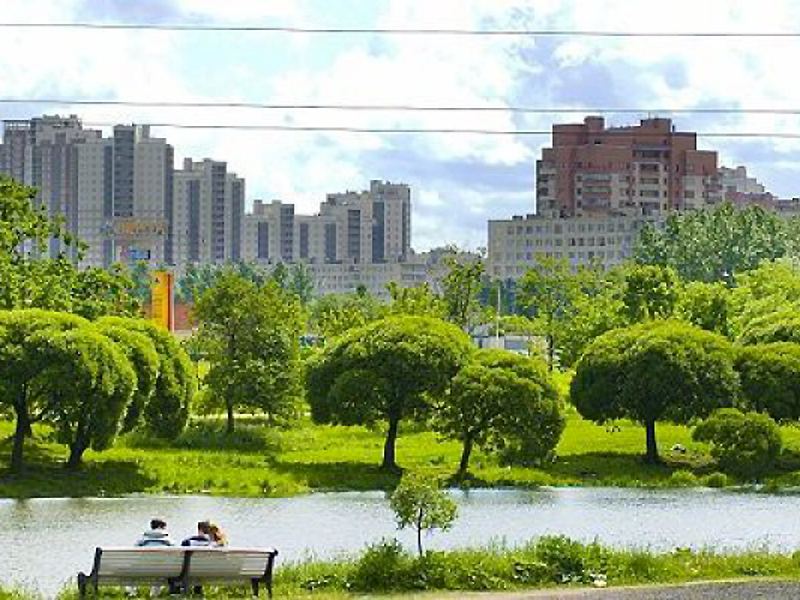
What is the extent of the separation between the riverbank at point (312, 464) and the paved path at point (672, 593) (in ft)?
120

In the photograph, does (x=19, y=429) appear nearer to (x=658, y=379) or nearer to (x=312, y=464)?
(x=312, y=464)

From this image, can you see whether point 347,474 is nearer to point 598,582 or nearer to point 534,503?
point 534,503

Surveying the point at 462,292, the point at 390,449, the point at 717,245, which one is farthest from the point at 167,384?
the point at 717,245

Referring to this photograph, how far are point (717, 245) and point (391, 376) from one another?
98.4 meters

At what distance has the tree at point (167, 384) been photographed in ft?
223

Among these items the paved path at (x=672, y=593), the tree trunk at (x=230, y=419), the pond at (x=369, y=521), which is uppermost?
the tree trunk at (x=230, y=419)

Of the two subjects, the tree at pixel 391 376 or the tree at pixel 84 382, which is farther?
the tree at pixel 391 376

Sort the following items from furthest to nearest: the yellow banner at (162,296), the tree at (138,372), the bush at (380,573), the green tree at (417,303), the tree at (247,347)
A: the yellow banner at (162,296)
the green tree at (417,303)
the tree at (247,347)
the tree at (138,372)
the bush at (380,573)

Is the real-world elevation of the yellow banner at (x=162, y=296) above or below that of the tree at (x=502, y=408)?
above

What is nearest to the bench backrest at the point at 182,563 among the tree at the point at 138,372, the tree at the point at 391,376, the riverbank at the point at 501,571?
the riverbank at the point at 501,571

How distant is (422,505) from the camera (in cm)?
2777

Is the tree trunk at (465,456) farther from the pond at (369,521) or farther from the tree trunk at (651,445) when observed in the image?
the tree trunk at (651,445)

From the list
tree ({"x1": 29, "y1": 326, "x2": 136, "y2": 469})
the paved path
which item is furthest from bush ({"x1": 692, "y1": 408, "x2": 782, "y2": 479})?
the paved path

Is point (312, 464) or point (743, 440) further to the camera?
point (312, 464)
